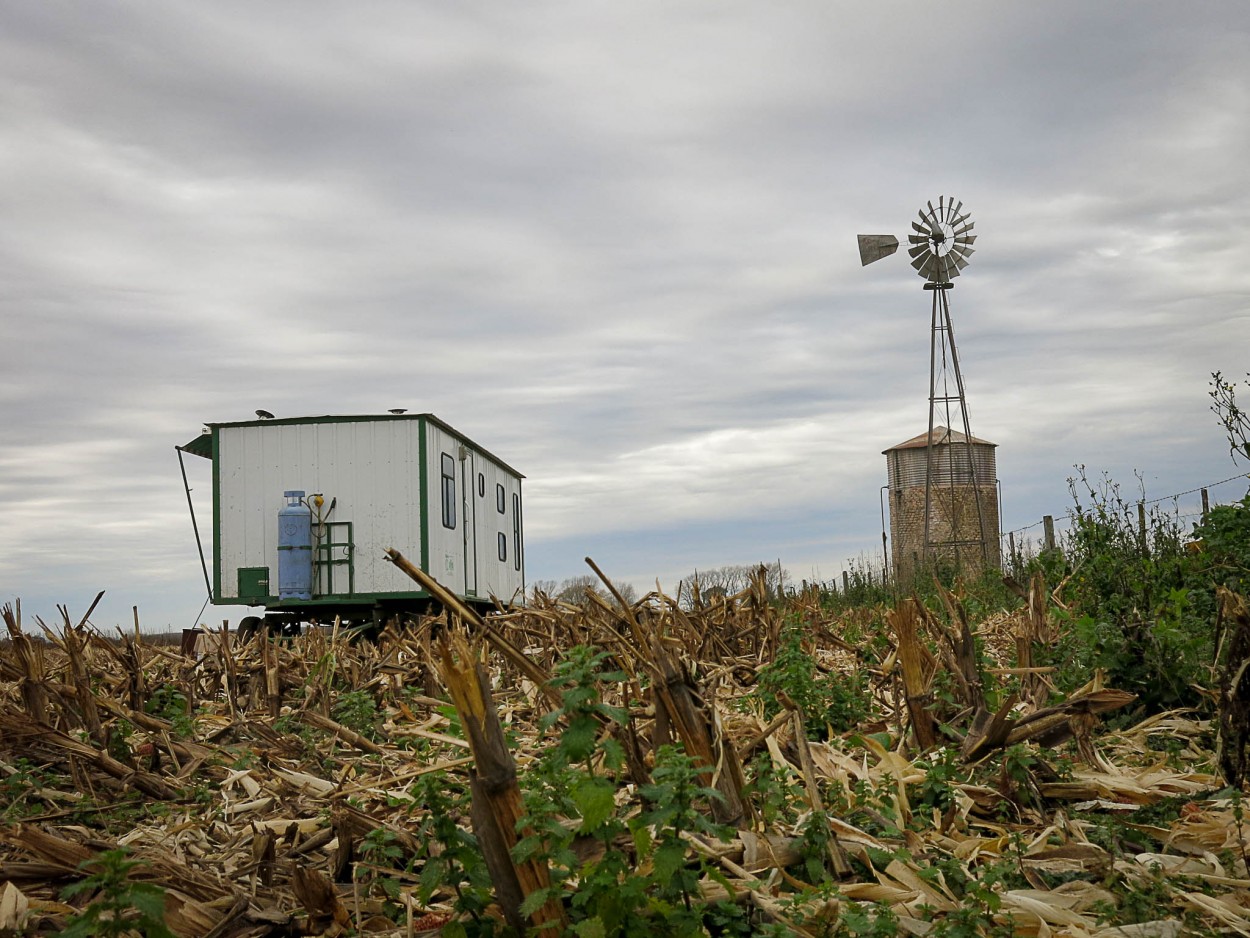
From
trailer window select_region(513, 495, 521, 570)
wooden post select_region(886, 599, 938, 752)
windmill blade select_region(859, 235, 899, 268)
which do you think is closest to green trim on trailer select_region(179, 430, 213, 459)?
trailer window select_region(513, 495, 521, 570)

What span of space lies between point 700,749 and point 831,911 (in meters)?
0.60

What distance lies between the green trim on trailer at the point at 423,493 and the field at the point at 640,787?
29.6 feet

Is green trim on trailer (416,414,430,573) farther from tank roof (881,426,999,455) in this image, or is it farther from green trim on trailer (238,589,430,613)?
tank roof (881,426,999,455)

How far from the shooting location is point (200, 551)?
1633 cm

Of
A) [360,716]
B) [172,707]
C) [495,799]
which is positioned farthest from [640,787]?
[172,707]

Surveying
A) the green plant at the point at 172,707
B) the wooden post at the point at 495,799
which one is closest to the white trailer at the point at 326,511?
the green plant at the point at 172,707

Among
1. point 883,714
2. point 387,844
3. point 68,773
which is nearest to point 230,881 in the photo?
point 387,844

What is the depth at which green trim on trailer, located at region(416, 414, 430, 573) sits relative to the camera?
15719 mm

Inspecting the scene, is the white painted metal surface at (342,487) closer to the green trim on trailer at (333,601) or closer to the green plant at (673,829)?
the green trim on trailer at (333,601)

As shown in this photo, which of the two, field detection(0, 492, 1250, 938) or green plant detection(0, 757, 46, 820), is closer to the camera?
field detection(0, 492, 1250, 938)

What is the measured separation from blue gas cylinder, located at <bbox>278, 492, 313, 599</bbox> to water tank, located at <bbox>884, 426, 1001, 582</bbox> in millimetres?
17334

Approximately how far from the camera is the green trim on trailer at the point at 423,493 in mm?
15719

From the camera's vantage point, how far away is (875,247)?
3127 centimetres

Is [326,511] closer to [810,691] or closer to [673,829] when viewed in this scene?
[810,691]
